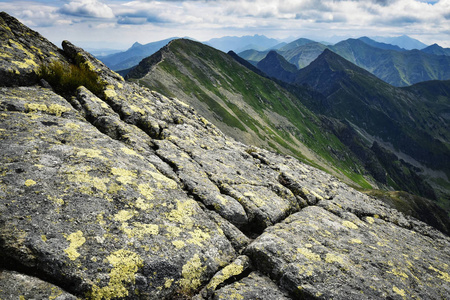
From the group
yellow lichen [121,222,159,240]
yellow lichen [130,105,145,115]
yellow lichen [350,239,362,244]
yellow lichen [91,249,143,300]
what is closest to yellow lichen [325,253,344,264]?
yellow lichen [350,239,362,244]

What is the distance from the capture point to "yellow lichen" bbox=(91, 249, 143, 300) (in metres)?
6.36

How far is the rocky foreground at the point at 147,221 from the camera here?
6699 mm

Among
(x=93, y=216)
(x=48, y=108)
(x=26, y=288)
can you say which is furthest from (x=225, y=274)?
(x=48, y=108)

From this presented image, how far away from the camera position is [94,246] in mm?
7031

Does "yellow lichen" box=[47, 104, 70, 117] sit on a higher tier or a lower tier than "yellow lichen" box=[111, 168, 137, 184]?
higher

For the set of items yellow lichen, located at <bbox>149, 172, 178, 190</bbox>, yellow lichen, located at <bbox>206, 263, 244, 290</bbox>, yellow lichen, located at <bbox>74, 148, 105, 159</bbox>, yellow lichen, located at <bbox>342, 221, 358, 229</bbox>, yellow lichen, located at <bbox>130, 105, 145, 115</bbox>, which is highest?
yellow lichen, located at <bbox>130, 105, 145, 115</bbox>

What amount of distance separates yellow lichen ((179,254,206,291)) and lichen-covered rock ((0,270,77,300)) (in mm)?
3242

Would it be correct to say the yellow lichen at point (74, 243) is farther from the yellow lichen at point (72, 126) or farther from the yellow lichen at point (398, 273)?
the yellow lichen at point (398, 273)

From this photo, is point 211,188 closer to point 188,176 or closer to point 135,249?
point 188,176

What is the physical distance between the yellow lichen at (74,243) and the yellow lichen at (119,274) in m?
0.93

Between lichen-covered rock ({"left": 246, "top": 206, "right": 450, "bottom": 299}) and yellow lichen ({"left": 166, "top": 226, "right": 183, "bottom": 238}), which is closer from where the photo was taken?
yellow lichen ({"left": 166, "top": 226, "right": 183, "bottom": 238})

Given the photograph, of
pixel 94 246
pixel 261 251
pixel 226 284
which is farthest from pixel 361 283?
pixel 94 246

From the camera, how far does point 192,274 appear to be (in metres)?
8.16

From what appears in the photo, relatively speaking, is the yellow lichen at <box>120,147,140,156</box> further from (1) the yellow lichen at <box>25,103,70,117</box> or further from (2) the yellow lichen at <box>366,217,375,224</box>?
(2) the yellow lichen at <box>366,217,375,224</box>
